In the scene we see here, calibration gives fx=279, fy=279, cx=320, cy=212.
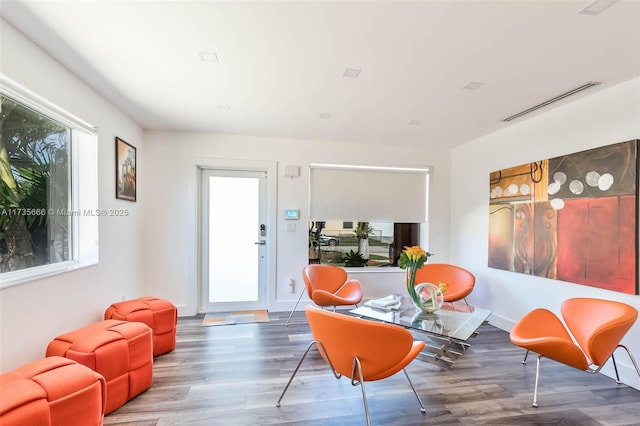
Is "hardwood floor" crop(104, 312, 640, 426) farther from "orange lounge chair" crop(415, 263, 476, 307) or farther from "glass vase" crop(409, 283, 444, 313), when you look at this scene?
"orange lounge chair" crop(415, 263, 476, 307)

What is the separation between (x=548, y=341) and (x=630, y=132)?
2.02 meters

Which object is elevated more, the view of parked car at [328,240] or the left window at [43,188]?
the left window at [43,188]

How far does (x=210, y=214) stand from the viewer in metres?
4.30

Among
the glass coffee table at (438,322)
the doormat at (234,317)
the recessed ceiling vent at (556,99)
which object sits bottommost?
the doormat at (234,317)

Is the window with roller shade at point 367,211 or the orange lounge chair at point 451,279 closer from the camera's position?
the orange lounge chair at point 451,279

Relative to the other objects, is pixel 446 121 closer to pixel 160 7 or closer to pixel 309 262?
pixel 309 262

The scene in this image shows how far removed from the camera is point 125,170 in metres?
3.36

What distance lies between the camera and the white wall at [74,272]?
1.85 metres

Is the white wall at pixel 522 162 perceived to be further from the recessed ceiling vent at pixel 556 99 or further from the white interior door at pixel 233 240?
the white interior door at pixel 233 240

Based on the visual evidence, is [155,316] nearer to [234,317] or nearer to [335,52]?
[234,317]

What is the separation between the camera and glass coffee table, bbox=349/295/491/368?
2.47 metres

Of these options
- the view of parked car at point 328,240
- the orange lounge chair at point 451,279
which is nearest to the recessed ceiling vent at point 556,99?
the orange lounge chair at point 451,279

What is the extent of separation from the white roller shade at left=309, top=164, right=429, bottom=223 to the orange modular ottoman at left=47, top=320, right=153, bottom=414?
2844 mm

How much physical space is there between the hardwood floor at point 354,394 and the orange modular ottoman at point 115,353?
13 cm
